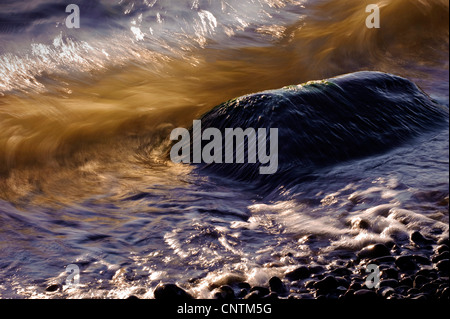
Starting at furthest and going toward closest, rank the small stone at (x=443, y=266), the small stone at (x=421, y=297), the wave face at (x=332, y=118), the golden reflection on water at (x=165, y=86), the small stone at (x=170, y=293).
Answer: the golden reflection on water at (x=165, y=86) < the wave face at (x=332, y=118) < the small stone at (x=443, y=266) < the small stone at (x=170, y=293) < the small stone at (x=421, y=297)

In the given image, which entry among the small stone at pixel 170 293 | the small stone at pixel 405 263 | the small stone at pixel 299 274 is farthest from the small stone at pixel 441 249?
the small stone at pixel 170 293

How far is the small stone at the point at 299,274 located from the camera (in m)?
2.75

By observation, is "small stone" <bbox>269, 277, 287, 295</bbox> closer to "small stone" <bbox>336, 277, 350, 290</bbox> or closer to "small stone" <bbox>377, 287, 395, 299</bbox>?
"small stone" <bbox>336, 277, 350, 290</bbox>

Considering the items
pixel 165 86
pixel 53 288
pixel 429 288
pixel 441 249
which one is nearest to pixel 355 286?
pixel 429 288

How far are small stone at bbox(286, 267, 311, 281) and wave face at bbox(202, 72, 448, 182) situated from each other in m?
1.27

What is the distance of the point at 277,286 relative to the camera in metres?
2.68

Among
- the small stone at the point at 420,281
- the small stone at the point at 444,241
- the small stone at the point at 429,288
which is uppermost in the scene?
the small stone at the point at 444,241

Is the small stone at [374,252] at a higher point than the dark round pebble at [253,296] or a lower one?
higher

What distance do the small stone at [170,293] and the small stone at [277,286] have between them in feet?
1.23

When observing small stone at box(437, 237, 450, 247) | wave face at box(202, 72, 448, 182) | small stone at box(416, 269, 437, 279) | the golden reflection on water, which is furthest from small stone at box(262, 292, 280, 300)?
the golden reflection on water

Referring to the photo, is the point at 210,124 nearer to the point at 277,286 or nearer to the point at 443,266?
the point at 277,286

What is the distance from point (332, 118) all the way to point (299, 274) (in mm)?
1834

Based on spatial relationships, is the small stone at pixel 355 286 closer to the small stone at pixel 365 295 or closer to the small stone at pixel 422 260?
the small stone at pixel 365 295
